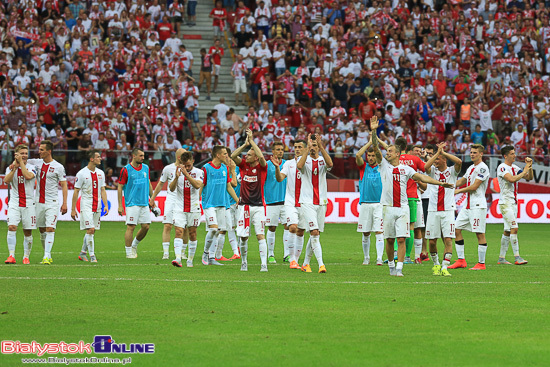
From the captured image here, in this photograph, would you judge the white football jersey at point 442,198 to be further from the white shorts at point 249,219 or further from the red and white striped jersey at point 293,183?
the white shorts at point 249,219

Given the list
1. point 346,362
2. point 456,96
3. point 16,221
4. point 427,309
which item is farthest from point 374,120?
point 456,96

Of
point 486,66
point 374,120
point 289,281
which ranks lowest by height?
point 289,281

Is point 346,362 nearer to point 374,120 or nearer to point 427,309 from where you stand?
point 427,309

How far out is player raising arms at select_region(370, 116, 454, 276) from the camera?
1504 cm

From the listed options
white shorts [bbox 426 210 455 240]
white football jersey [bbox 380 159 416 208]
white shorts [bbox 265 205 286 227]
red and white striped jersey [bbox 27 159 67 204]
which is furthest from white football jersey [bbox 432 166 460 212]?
red and white striped jersey [bbox 27 159 67 204]

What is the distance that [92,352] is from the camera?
351 inches

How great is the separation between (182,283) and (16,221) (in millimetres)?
5148

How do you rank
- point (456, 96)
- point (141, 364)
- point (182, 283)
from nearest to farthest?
point (141, 364) → point (182, 283) → point (456, 96)

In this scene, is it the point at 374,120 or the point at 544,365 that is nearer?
the point at 544,365

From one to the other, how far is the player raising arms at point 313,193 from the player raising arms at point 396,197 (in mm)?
1126

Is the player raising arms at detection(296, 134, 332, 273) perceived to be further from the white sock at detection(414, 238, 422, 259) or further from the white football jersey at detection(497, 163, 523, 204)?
the white football jersey at detection(497, 163, 523, 204)

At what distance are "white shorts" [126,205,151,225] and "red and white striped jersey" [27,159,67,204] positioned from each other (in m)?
2.15

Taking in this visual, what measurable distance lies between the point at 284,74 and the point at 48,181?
19827 millimetres

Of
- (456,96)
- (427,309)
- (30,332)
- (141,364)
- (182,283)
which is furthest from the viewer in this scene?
(456,96)
